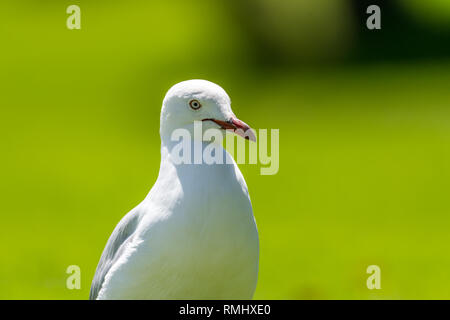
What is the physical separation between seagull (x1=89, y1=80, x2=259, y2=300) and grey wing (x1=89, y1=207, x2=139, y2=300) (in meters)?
0.07

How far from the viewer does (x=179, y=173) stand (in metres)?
2.53

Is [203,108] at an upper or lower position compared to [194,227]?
upper

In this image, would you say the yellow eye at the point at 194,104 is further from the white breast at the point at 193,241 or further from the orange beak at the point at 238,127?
the white breast at the point at 193,241

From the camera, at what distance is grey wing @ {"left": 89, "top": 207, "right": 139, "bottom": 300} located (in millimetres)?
2648

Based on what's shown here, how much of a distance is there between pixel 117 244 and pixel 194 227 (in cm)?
36

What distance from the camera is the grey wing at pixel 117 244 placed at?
2.65 m

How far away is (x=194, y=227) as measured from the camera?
2.46m

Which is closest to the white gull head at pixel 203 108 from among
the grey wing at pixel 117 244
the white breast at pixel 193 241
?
the white breast at pixel 193 241

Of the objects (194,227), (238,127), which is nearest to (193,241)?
(194,227)

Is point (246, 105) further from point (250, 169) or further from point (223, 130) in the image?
point (223, 130)

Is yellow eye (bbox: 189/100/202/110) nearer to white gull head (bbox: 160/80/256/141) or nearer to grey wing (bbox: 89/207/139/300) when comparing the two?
white gull head (bbox: 160/80/256/141)

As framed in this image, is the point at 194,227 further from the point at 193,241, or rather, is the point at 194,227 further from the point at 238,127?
the point at 238,127

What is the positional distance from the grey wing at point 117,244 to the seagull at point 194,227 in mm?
73

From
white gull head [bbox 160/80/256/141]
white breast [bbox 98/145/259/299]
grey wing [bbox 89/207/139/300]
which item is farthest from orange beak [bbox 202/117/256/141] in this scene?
grey wing [bbox 89/207/139/300]
